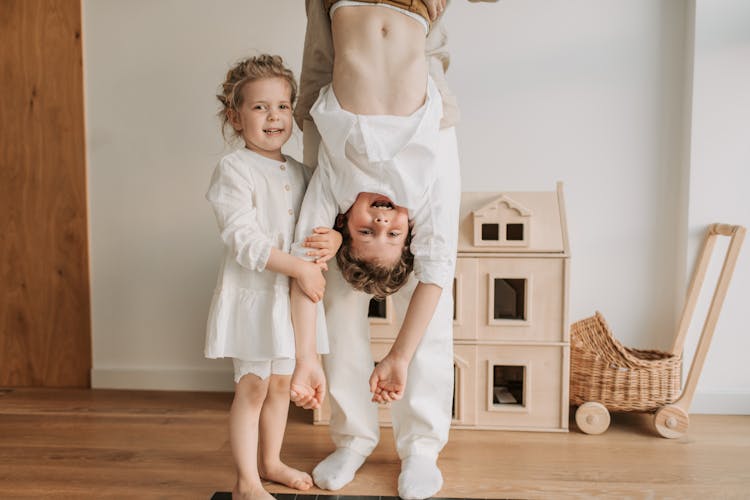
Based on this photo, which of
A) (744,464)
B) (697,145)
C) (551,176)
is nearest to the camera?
(744,464)

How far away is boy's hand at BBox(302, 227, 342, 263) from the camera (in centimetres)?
142

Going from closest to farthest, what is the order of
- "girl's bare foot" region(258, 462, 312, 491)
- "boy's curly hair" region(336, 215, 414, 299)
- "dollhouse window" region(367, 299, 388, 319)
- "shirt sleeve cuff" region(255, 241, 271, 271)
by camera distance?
"shirt sleeve cuff" region(255, 241, 271, 271), "boy's curly hair" region(336, 215, 414, 299), "girl's bare foot" region(258, 462, 312, 491), "dollhouse window" region(367, 299, 388, 319)

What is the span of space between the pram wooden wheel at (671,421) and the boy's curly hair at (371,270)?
91 centimetres

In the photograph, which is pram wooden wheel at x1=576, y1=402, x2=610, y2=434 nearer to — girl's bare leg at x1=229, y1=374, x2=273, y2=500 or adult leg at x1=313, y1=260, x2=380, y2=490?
adult leg at x1=313, y1=260, x2=380, y2=490

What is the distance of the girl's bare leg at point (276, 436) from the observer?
5.05ft

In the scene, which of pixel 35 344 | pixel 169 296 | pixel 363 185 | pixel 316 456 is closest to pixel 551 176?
pixel 363 185

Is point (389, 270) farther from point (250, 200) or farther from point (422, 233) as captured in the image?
point (250, 200)

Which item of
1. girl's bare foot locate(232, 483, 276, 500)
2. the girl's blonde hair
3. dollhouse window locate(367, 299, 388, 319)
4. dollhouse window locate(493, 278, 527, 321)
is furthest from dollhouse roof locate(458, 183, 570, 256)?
girl's bare foot locate(232, 483, 276, 500)

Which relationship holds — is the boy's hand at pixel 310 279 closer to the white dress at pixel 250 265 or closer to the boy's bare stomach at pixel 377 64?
the white dress at pixel 250 265

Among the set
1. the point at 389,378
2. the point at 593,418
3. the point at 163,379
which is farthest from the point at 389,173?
the point at 163,379

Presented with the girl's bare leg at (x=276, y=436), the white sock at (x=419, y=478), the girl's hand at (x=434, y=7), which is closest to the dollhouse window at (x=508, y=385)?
the white sock at (x=419, y=478)

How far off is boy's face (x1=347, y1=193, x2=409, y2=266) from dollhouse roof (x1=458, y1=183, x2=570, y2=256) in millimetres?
571

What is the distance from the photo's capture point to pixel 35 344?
7.81ft

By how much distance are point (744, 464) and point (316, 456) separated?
108 centimetres
